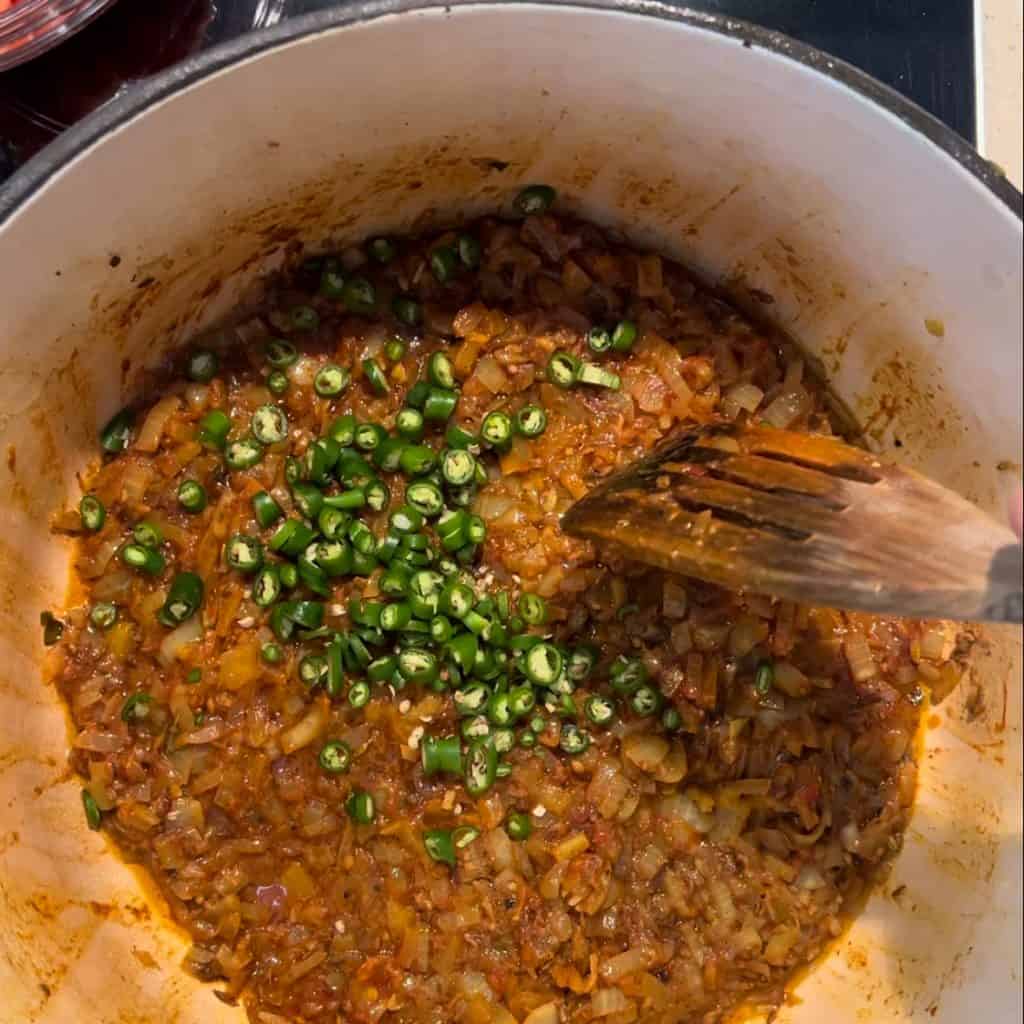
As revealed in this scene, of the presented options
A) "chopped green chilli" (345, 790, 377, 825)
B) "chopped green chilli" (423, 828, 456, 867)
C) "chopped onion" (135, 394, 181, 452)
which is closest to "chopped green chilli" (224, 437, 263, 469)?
"chopped onion" (135, 394, 181, 452)

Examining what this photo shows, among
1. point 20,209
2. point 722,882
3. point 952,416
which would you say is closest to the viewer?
point 20,209

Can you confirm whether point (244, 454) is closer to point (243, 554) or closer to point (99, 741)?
point (243, 554)

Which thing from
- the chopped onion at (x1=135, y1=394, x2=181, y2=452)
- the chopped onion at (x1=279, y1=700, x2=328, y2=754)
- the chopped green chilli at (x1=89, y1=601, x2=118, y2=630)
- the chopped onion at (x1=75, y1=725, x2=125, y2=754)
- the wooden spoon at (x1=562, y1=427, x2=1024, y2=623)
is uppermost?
the chopped onion at (x1=135, y1=394, x2=181, y2=452)

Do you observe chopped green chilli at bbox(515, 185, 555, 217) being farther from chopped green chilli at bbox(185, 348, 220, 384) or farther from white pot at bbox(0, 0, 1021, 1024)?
chopped green chilli at bbox(185, 348, 220, 384)

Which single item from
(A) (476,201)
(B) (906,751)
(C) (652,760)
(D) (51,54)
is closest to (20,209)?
(D) (51,54)

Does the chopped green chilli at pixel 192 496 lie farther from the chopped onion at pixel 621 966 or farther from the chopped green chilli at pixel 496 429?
the chopped onion at pixel 621 966

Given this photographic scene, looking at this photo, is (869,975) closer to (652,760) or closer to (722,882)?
(722,882)
